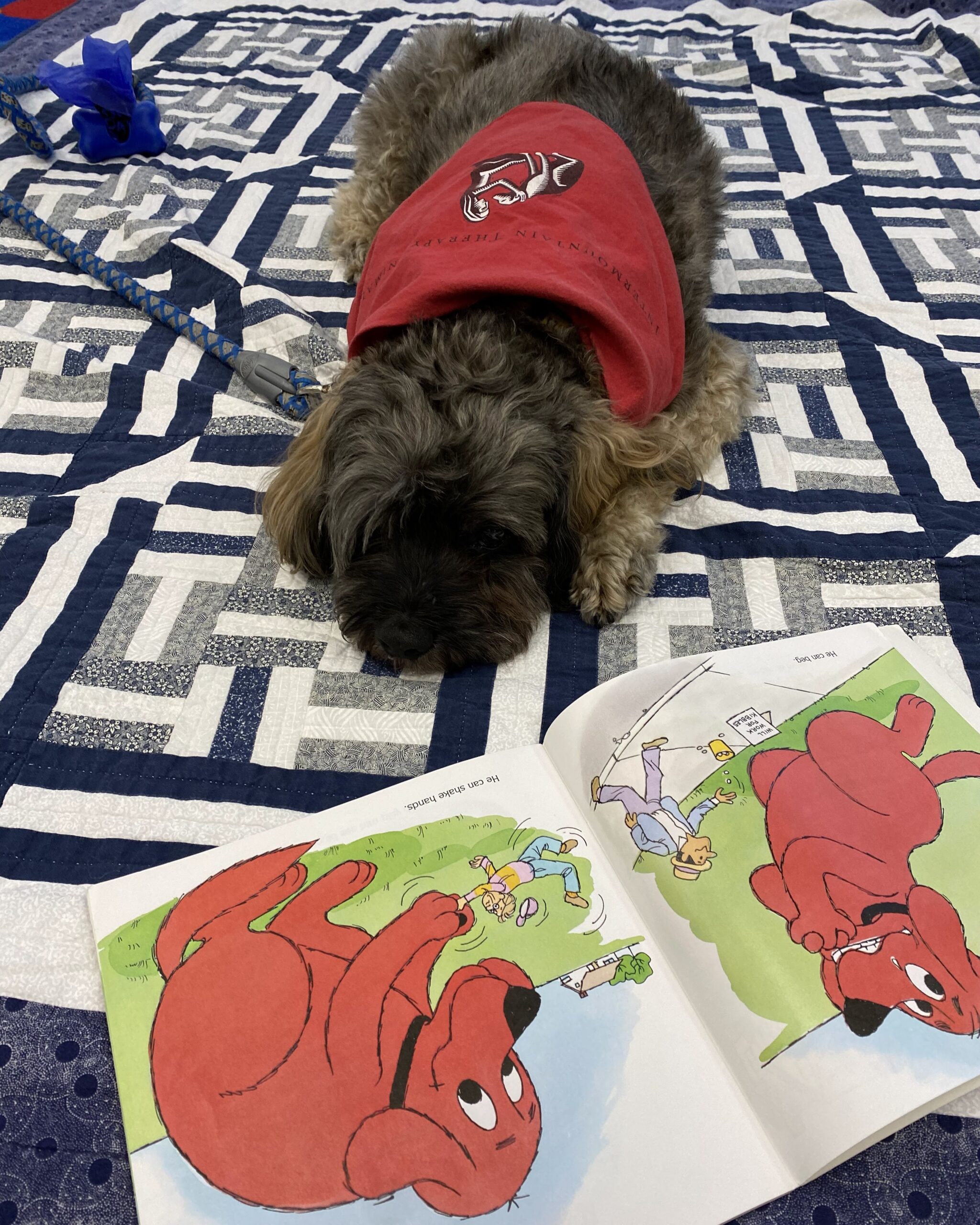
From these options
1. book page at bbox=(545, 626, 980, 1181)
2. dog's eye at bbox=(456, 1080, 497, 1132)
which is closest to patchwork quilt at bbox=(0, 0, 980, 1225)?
book page at bbox=(545, 626, 980, 1181)

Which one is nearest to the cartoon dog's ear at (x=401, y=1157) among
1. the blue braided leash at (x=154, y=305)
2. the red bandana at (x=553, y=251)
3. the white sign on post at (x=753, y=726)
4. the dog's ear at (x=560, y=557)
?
the white sign on post at (x=753, y=726)

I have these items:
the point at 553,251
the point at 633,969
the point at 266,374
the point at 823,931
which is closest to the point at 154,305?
the point at 266,374

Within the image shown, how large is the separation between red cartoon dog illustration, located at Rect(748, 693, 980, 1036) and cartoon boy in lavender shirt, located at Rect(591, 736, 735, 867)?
0.08 metres

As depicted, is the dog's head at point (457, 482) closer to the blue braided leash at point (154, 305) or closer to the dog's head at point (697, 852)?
the blue braided leash at point (154, 305)

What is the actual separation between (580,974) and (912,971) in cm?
40

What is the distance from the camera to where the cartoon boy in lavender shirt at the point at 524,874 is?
1149 mm

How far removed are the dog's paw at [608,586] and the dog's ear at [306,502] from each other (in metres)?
0.49

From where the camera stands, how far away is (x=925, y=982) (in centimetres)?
104

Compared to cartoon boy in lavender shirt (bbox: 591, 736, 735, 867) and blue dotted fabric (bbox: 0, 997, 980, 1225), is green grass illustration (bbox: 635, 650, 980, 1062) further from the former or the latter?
blue dotted fabric (bbox: 0, 997, 980, 1225)

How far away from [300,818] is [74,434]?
1.22 m

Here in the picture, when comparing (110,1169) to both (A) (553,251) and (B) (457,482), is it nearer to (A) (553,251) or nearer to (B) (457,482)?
(B) (457,482)

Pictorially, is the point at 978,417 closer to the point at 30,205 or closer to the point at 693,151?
the point at 693,151

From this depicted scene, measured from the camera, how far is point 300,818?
1.28m

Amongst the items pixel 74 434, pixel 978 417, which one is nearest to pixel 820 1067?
Result: pixel 978 417
